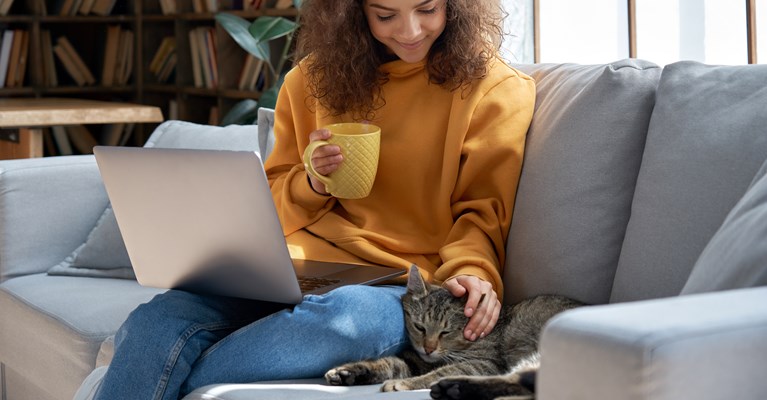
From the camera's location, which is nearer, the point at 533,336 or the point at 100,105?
the point at 533,336

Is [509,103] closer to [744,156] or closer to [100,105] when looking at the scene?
[744,156]

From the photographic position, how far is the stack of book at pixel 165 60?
544cm

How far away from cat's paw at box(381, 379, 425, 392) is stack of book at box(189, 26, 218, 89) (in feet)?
11.5

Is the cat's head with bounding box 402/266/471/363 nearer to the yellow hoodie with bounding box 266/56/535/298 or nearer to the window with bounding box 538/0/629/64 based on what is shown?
the yellow hoodie with bounding box 266/56/535/298

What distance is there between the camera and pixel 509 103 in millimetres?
1990

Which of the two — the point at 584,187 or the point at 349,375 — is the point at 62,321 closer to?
the point at 349,375

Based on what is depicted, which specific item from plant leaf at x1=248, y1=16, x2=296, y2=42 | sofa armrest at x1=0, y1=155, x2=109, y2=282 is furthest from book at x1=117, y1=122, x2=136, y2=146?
sofa armrest at x1=0, y1=155, x2=109, y2=282

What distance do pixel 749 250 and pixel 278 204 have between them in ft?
4.00

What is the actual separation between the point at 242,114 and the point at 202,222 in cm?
264

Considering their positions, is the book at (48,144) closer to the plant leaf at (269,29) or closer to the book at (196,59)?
the book at (196,59)

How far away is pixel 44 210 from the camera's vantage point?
8.80ft

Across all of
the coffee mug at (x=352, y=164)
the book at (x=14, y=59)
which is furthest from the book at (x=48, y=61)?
the coffee mug at (x=352, y=164)

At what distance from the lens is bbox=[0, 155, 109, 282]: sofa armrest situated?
8.68 feet

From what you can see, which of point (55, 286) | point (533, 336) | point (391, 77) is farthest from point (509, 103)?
point (55, 286)
